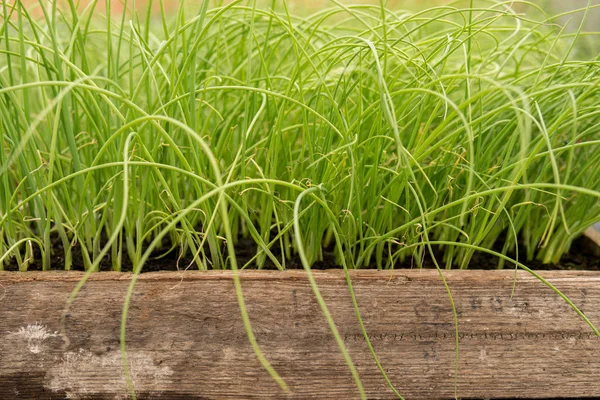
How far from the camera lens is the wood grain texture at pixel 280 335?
0.56 metres

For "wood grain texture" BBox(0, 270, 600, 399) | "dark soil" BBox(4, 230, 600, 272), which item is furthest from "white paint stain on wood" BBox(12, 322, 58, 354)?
"dark soil" BBox(4, 230, 600, 272)

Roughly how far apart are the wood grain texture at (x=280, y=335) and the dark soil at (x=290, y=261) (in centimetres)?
8

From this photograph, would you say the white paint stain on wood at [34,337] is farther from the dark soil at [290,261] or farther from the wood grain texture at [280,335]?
the dark soil at [290,261]

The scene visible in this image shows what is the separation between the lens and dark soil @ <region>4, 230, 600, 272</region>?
26.2 inches

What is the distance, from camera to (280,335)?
565 mm

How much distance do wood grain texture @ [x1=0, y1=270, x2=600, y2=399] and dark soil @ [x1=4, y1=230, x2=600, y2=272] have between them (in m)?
0.08

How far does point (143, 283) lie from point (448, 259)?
1.25 feet

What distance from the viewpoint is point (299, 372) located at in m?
0.57

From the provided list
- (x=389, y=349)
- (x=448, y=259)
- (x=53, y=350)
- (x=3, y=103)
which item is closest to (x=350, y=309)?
(x=389, y=349)

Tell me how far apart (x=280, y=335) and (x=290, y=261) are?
15 cm

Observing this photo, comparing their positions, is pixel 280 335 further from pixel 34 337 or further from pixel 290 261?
pixel 34 337

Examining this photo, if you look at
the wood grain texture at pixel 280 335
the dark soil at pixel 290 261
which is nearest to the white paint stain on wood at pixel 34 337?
the wood grain texture at pixel 280 335

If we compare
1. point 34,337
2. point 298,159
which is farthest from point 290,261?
point 34,337

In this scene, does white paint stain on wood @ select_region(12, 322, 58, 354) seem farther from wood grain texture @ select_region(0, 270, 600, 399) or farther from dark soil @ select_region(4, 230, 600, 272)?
dark soil @ select_region(4, 230, 600, 272)
